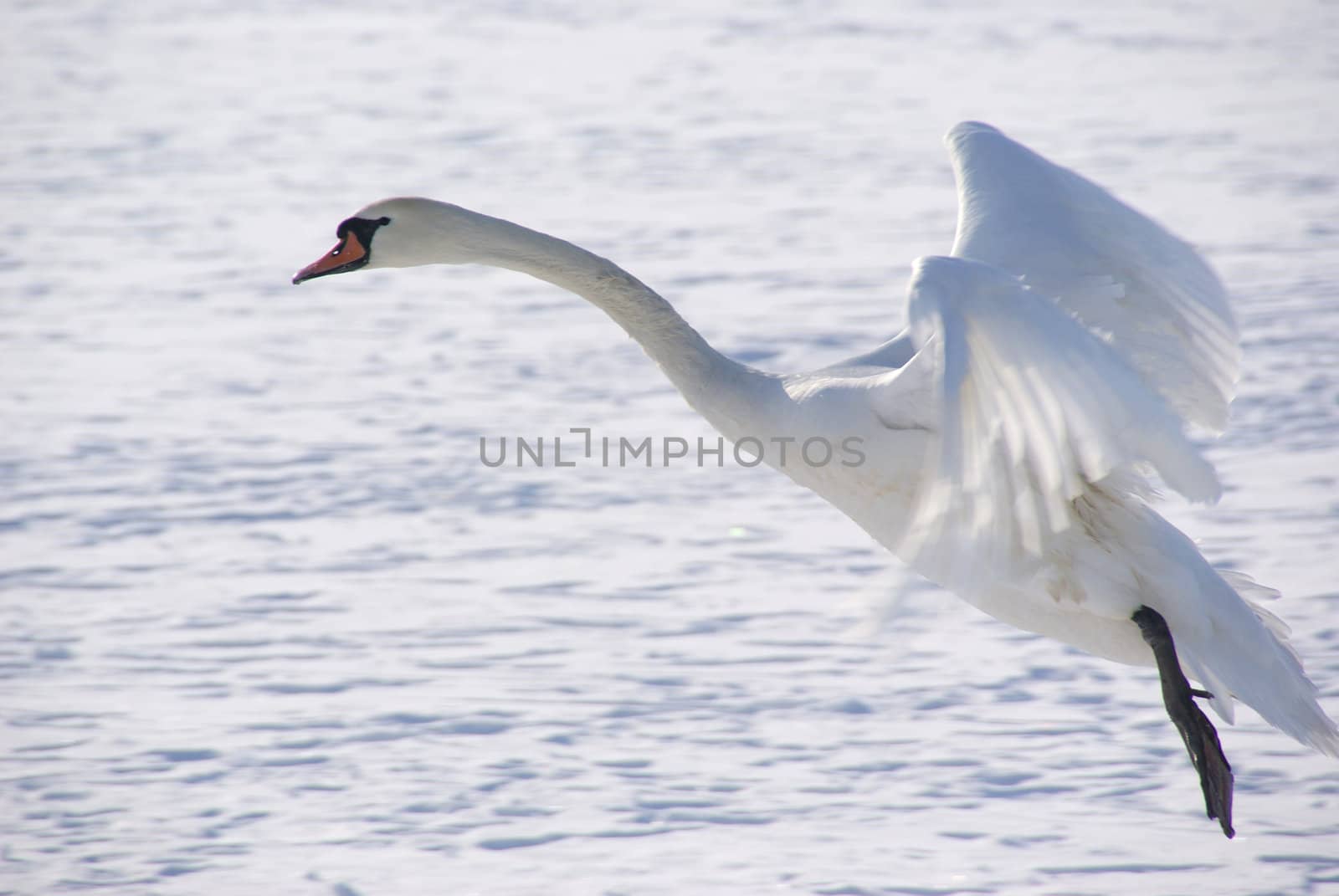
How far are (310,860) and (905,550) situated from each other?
1.79 m

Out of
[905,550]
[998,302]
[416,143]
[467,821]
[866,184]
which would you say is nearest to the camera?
[998,302]

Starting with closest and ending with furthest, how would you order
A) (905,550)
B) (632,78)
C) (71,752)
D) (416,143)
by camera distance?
1. (905,550)
2. (71,752)
3. (416,143)
4. (632,78)

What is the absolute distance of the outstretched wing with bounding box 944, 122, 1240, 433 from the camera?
480 centimetres

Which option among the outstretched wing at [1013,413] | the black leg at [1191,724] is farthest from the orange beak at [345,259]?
the black leg at [1191,724]

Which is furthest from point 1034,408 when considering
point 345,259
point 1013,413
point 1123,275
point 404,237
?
point 345,259

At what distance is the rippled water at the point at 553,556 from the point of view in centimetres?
466

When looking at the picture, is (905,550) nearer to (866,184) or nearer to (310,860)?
(310,860)

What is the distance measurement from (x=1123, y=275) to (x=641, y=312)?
1269mm

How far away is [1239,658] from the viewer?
14.8ft

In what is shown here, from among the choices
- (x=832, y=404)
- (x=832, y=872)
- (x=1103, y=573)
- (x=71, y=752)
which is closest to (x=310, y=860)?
(x=71, y=752)

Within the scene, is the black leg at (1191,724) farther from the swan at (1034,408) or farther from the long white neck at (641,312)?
the long white neck at (641,312)

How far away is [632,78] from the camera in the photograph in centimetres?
1562

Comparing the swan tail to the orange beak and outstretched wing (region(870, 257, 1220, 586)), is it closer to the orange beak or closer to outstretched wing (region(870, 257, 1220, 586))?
outstretched wing (region(870, 257, 1220, 586))

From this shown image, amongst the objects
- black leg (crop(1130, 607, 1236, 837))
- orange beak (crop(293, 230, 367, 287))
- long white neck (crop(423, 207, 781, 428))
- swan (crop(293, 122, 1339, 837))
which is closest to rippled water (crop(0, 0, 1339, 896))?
black leg (crop(1130, 607, 1236, 837))
